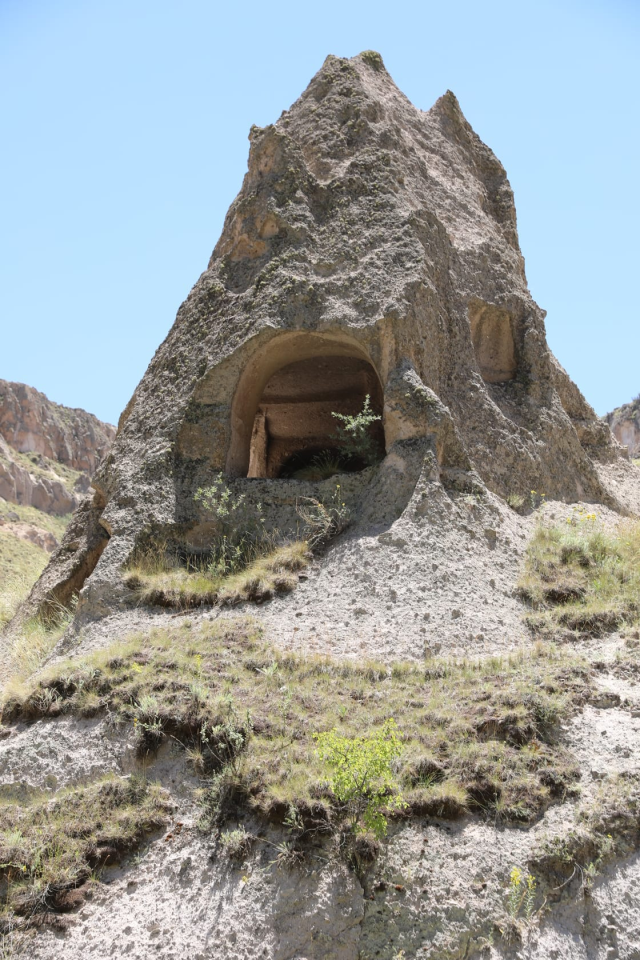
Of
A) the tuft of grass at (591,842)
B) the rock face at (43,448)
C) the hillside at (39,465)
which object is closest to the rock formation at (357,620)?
the tuft of grass at (591,842)

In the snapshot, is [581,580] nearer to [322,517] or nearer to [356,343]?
[322,517]

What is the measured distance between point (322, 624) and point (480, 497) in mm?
2187

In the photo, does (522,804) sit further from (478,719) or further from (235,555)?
(235,555)

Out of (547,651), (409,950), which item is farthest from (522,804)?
(547,651)

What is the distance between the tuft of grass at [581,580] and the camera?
21.8ft

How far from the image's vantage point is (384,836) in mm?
4680

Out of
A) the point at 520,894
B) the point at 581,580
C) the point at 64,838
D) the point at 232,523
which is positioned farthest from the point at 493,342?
the point at 64,838

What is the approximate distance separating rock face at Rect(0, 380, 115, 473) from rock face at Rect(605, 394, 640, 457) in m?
30.7

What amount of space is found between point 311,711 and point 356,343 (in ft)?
14.4

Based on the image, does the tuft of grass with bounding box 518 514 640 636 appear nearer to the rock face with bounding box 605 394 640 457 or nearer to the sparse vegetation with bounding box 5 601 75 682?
the sparse vegetation with bounding box 5 601 75 682

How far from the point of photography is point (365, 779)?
4746 millimetres

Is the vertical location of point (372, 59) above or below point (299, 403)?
above

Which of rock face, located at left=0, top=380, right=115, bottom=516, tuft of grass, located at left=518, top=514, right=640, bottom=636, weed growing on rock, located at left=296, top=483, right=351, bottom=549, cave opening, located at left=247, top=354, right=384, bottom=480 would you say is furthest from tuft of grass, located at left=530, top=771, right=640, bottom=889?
rock face, located at left=0, top=380, right=115, bottom=516

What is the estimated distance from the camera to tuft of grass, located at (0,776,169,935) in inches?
189
